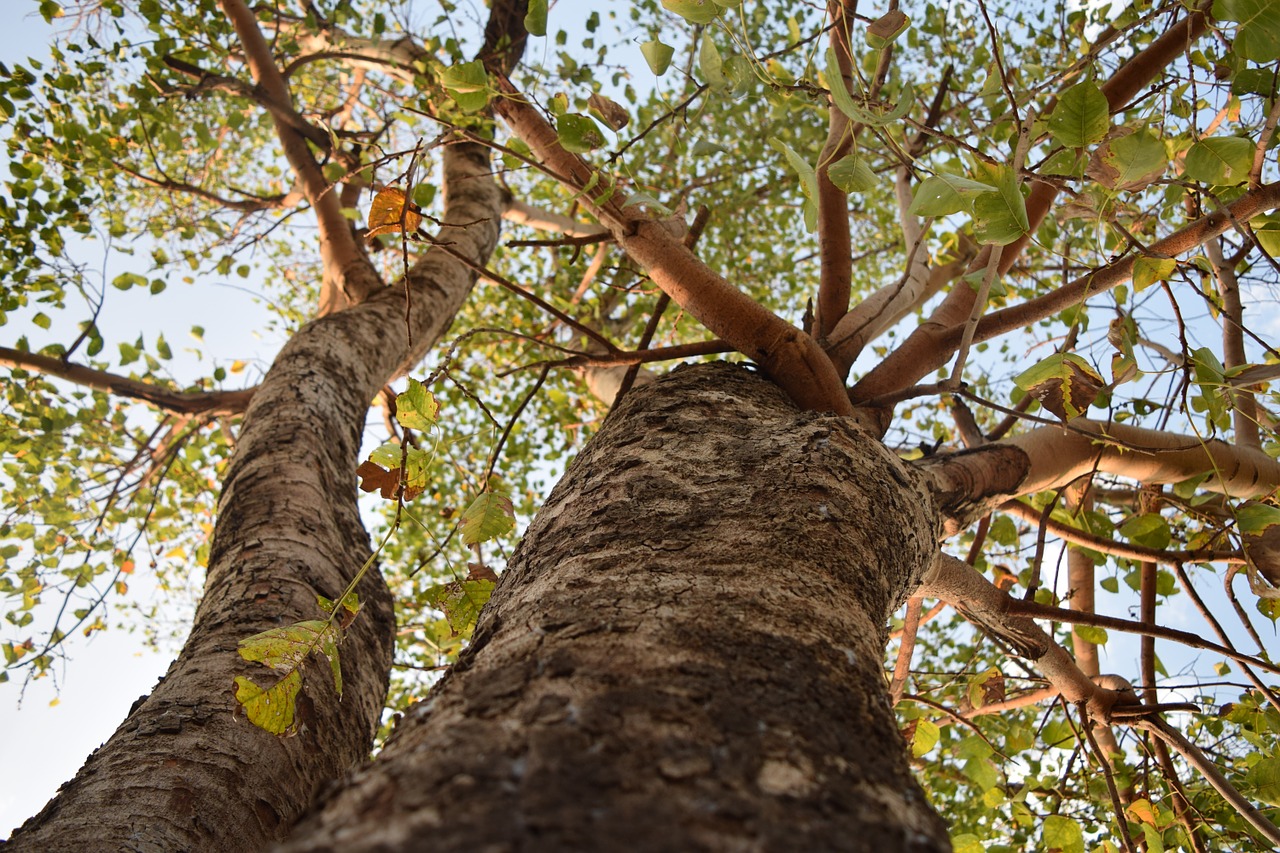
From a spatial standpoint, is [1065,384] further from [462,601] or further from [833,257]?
[462,601]

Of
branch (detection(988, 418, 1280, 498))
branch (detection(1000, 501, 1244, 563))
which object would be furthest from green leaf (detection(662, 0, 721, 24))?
branch (detection(1000, 501, 1244, 563))

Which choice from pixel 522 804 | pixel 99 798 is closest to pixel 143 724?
pixel 99 798

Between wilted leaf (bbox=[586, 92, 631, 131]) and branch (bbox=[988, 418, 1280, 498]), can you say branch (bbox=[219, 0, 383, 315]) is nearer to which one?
wilted leaf (bbox=[586, 92, 631, 131])

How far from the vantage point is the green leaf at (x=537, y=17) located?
1.51 metres

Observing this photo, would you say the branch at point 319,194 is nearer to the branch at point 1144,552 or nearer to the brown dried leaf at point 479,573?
the brown dried leaf at point 479,573

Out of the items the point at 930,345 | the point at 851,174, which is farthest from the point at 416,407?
the point at 930,345

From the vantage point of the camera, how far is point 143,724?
1.25 metres

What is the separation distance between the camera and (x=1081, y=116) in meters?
1.19

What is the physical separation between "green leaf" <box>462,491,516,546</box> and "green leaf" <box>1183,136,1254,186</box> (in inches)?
55.6

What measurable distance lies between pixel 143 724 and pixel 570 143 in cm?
127

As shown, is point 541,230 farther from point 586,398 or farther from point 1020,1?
point 1020,1

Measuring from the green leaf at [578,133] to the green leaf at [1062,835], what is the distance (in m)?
2.15

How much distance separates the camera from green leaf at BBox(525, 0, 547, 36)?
1506mm

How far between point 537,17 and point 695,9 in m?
0.42
